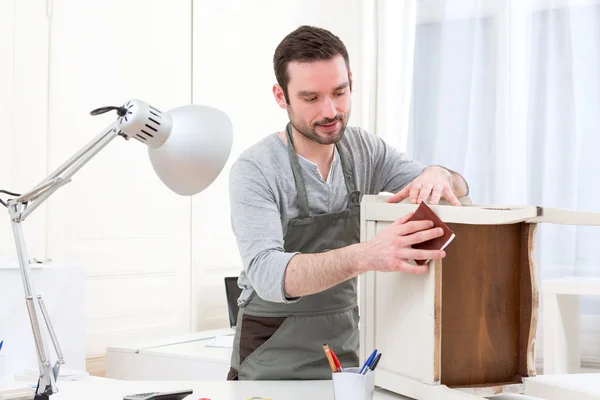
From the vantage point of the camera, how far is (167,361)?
2.71m

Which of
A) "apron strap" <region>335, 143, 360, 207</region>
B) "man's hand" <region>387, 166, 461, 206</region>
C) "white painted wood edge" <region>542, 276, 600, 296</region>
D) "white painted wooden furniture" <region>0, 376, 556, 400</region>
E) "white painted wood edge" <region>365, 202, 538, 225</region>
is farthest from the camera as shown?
"white painted wood edge" <region>542, 276, 600, 296</region>

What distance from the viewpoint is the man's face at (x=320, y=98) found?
1.71 metres

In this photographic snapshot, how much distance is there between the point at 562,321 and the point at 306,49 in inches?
63.8

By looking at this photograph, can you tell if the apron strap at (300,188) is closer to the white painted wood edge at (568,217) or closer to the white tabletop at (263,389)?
the white tabletop at (263,389)

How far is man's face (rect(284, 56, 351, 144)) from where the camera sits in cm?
171

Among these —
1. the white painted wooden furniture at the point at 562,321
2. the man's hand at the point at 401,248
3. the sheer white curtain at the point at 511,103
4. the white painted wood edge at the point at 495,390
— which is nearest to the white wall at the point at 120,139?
the sheer white curtain at the point at 511,103

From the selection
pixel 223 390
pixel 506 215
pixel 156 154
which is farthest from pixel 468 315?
pixel 156 154

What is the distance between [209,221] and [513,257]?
2.13 meters

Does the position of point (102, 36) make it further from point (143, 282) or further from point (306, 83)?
point (306, 83)

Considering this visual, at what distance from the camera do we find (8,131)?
2586mm

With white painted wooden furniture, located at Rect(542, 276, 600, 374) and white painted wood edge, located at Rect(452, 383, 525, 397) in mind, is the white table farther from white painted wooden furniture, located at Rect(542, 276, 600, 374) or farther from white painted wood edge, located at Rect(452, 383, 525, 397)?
white painted wooden furniture, located at Rect(542, 276, 600, 374)

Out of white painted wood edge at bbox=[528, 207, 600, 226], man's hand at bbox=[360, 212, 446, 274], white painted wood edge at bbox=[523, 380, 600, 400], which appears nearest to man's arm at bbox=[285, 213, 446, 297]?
man's hand at bbox=[360, 212, 446, 274]

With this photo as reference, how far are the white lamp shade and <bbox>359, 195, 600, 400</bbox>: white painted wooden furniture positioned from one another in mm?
351

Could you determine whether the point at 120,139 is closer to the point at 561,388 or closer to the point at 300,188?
the point at 300,188
